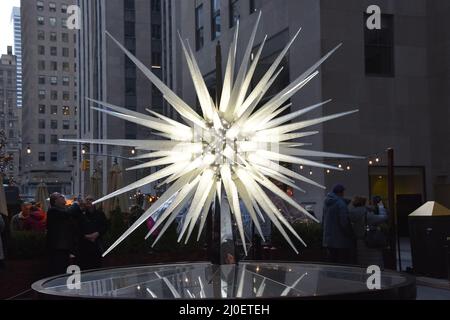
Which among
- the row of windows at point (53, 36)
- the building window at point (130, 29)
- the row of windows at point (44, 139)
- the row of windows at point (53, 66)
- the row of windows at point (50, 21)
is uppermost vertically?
the row of windows at point (50, 21)

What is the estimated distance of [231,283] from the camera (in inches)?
260

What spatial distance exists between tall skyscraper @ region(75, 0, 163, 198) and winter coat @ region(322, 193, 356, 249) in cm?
5509

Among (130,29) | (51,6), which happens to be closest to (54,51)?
(51,6)

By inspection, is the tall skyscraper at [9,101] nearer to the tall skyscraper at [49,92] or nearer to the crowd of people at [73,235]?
the tall skyscraper at [49,92]

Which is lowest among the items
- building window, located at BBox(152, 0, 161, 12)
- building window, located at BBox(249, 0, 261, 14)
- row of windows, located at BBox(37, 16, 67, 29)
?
building window, located at BBox(249, 0, 261, 14)

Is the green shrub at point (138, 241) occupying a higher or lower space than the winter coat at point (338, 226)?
lower

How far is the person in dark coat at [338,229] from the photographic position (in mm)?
10820

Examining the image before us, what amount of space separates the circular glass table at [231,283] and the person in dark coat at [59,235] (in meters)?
2.58

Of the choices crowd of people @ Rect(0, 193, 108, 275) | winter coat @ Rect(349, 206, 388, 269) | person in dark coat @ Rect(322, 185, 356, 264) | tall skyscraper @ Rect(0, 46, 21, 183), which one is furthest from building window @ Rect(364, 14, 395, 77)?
tall skyscraper @ Rect(0, 46, 21, 183)

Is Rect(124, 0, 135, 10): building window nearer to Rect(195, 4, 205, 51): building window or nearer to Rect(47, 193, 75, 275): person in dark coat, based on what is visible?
Rect(195, 4, 205, 51): building window

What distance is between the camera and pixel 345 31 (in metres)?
24.5

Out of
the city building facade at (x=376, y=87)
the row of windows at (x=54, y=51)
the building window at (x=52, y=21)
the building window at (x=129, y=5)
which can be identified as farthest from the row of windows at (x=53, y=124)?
the city building facade at (x=376, y=87)

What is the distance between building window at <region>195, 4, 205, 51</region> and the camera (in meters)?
34.8
